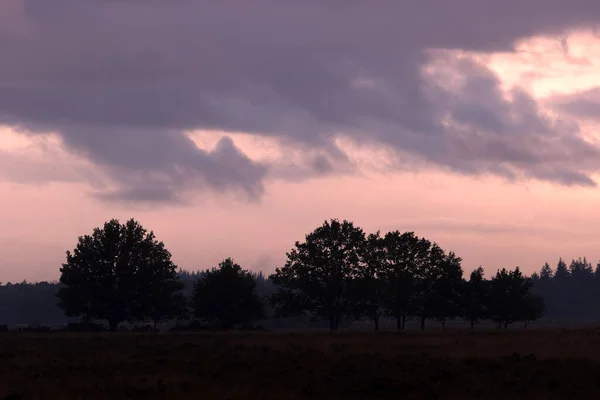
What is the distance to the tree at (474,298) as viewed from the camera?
89.8m

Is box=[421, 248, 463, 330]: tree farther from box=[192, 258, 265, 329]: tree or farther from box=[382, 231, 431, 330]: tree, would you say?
box=[192, 258, 265, 329]: tree

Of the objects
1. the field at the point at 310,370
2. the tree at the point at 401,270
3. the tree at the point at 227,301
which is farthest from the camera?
the tree at the point at 227,301

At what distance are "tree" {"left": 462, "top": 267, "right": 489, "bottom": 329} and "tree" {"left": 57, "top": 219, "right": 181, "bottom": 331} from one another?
3298 cm

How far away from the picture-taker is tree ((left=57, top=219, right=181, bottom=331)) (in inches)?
3487

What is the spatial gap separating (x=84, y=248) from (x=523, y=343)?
184 feet

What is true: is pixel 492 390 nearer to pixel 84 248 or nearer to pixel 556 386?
pixel 556 386

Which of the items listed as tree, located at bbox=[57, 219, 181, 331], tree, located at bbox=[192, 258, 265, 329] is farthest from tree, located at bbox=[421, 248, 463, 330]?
tree, located at bbox=[57, 219, 181, 331]

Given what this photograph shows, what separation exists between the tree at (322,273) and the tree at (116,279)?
13007 mm

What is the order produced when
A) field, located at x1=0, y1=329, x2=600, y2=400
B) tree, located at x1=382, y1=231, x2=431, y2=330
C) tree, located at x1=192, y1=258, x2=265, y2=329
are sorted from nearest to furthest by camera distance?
1. field, located at x1=0, y1=329, x2=600, y2=400
2. tree, located at x1=382, y1=231, x2=431, y2=330
3. tree, located at x1=192, y1=258, x2=265, y2=329

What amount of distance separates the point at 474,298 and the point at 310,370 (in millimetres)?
55862

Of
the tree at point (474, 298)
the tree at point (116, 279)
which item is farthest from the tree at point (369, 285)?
the tree at point (116, 279)

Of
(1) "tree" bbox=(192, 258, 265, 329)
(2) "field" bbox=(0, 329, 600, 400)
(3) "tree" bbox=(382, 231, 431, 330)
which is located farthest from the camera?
(1) "tree" bbox=(192, 258, 265, 329)

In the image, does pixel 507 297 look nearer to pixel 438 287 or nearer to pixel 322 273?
pixel 438 287

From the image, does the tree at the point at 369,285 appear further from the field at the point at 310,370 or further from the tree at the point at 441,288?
the field at the point at 310,370
